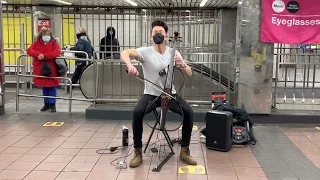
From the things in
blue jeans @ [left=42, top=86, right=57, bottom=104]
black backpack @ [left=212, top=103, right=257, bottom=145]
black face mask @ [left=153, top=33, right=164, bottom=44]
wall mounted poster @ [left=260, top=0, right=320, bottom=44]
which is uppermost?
wall mounted poster @ [left=260, top=0, right=320, bottom=44]

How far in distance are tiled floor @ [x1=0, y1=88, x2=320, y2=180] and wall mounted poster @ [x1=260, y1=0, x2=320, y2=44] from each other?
1.46 metres

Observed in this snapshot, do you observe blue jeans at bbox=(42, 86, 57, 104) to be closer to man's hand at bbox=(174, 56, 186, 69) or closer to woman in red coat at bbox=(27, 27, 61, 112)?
woman in red coat at bbox=(27, 27, 61, 112)

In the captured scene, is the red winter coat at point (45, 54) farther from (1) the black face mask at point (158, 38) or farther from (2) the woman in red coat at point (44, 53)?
(1) the black face mask at point (158, 38)

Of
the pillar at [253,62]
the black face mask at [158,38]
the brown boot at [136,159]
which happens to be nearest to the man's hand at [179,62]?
the black face mask at [158,38]

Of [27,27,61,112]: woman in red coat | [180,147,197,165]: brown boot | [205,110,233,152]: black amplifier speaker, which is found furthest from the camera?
[27,27,61,112]: woman in red coat

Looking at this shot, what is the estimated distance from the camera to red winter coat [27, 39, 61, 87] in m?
6.87

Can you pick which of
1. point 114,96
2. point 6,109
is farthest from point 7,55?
point 114,96

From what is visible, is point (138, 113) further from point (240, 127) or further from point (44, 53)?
point (44, 53)

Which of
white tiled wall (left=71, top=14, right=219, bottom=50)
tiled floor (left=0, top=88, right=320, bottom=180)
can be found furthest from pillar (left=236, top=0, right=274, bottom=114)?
white tiled wall (left=71, top=14, right=219, bottom=50)

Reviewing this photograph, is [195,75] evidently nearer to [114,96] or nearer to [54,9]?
[114,96]

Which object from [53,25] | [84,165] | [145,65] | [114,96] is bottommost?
[84,165]

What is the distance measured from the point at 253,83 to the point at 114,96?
251cm

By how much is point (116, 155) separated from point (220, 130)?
4.37ft

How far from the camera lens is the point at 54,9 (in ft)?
34.2
